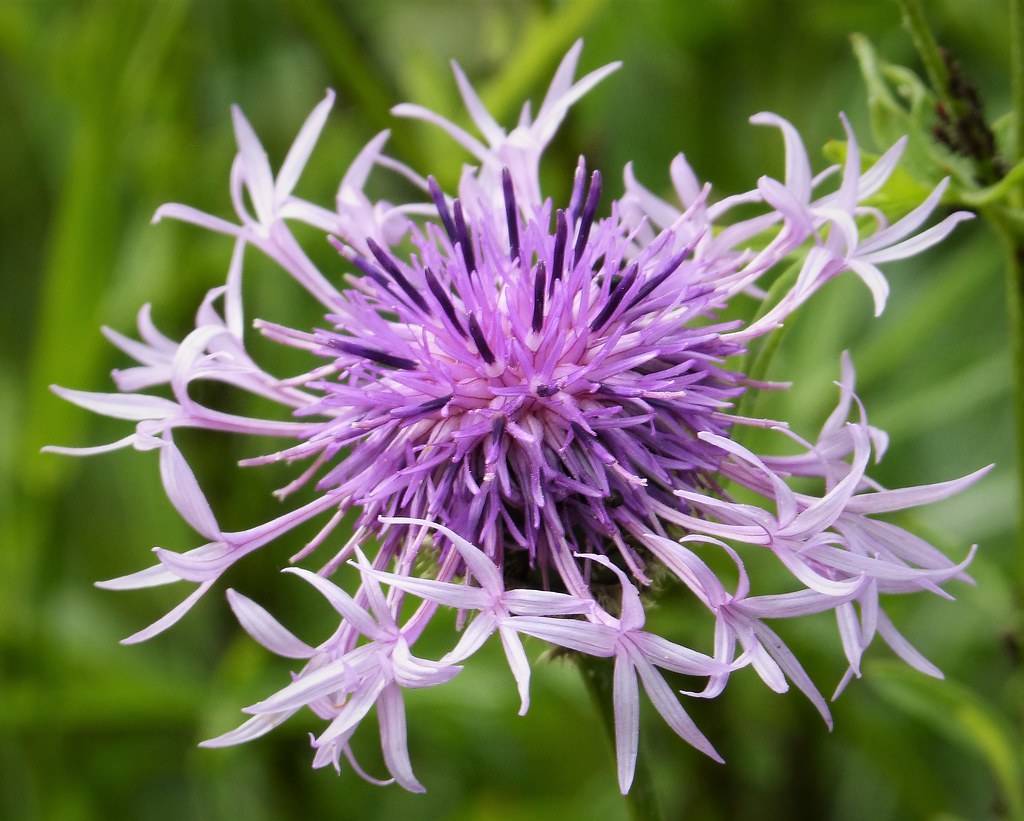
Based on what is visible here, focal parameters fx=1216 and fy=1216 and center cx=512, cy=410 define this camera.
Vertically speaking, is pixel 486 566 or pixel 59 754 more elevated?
pixel 486 566

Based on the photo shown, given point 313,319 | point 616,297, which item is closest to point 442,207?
point 616,297

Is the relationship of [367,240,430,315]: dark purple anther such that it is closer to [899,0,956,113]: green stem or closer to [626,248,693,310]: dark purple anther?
[626,248,693,310]: dark purple anther

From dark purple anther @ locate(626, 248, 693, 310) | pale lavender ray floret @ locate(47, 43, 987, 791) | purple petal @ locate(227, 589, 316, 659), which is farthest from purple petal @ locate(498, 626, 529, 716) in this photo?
dark purple anther @ locate(626, 248, 693, 310)

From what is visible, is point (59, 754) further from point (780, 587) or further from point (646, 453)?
point (646, 453)

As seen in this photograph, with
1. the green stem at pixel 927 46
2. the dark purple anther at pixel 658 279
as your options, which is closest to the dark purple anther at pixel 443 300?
the dark purple anther at pixel 658 279

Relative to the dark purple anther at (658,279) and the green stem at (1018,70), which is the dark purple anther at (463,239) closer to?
the dark purple anther at (658,279)

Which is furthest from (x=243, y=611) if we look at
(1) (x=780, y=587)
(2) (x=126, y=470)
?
(2) (x=126, y=470)

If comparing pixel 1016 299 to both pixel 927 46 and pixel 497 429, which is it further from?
pixel 497 429
